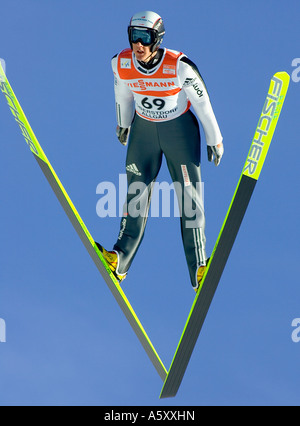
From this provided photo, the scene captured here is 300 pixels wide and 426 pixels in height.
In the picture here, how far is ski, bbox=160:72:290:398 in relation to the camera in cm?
1169

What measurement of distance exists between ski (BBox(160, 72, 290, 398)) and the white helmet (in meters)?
1.68

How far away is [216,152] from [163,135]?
725 mm

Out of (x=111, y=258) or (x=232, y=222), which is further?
(x=111, y=258)

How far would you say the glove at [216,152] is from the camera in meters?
12.9

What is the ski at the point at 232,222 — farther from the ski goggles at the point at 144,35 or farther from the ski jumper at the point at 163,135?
the ski goggles at the point at 144,35

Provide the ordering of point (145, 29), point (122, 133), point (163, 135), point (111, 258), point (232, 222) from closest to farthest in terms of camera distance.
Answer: point (232, 222)
point (145, 29)
point (163, 135)
point (111, 258)
point (122, 133)

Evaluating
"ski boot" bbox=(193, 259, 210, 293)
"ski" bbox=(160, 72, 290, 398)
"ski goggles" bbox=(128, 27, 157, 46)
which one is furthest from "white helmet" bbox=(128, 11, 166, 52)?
"ski boot" bbox=(193, 259, 210, 293)

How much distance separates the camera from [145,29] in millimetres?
12320

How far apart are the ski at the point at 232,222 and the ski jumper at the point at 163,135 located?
1.63 ft

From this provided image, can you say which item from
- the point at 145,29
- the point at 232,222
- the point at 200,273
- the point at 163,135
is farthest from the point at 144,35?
the point at 200,273

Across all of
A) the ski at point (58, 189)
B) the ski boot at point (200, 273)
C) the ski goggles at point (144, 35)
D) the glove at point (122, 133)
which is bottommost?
the ski boot at point (200, 273)

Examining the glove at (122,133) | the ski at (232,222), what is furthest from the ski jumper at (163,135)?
the ski at (232,222)

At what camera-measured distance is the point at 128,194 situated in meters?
13.3

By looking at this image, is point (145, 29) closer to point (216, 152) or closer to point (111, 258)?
point (216, 152)
